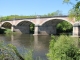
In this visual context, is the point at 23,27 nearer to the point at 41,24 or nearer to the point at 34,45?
the point at 41,24

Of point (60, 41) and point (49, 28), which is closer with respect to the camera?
point (60, 41)

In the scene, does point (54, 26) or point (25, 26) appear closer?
point (54, 26)

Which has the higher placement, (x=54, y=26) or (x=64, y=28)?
(x=54, y=26)

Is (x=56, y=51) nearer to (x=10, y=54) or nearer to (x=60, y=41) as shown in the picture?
(x=60, y=41)

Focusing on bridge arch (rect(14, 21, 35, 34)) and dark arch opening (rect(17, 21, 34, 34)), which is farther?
dark arch opening (rect(17, 21, 34, 34))

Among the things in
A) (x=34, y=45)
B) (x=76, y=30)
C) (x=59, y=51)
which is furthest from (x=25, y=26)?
(x=59, y=51)

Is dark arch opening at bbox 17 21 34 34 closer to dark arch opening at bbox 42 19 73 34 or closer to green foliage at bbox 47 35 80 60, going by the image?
dark arch opening at bbox 42 19 73 34

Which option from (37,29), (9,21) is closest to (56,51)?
(37,29)

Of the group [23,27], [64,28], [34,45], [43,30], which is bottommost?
[34,45]

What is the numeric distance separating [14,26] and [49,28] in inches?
632

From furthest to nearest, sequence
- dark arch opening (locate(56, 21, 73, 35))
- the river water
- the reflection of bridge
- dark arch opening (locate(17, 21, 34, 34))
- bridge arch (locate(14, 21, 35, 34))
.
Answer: dark arch opening (locate(17, 21, 34, 34))
bridge arch (locate(14, 21, 35, 34))
dark arch opening (locate(56, 21, 73, 35))
the reflection of bridge
the river water

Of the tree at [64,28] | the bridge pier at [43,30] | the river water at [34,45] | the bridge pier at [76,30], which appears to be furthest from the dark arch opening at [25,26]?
the river water at [34,45]

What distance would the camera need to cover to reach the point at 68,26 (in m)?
82.4

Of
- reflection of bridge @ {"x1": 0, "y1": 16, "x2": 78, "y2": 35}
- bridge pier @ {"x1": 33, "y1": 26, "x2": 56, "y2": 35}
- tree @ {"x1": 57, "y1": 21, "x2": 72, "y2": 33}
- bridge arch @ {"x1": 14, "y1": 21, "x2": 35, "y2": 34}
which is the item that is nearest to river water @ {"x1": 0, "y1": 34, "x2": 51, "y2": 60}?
reflection of bridge @ {"x1": 0, "y1": 16, "x2": 78, "y2": 35}
